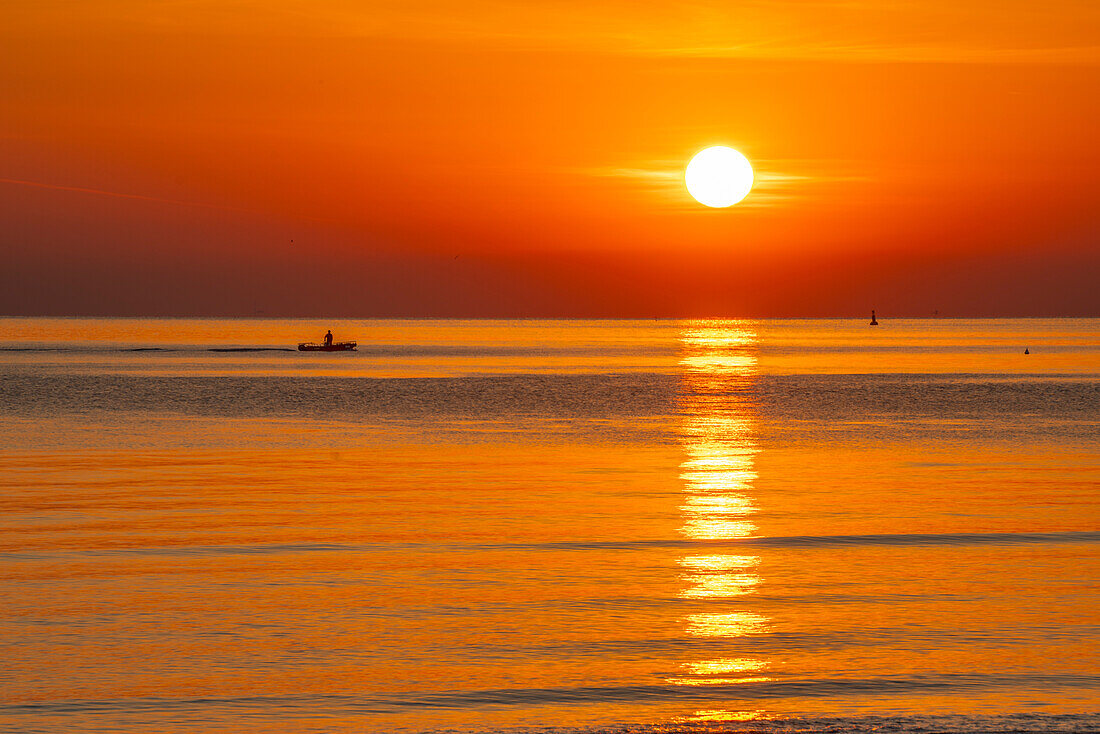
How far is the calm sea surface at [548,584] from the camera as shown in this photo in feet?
43.6

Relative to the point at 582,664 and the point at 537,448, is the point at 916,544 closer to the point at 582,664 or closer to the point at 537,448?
the point at 582,664

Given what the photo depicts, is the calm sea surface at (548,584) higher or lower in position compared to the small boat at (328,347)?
lower

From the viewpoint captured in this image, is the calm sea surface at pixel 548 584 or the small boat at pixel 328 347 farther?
the small boat at pixel 328 347

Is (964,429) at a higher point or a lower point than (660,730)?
higher

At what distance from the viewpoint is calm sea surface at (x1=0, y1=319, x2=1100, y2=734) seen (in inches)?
523

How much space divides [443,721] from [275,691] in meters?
2.20

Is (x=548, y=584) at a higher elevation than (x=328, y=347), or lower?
lower

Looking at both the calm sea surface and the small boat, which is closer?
the calm sea surface

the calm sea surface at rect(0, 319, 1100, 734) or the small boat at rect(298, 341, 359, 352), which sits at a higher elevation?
the small boat at rect(298, 341, 359, 352)

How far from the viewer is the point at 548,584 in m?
19.6

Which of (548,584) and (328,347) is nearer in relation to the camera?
(548,584)

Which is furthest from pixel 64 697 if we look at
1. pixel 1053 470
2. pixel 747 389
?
pixel 747 389

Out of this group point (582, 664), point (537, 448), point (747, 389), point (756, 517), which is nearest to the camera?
point (582, 664)

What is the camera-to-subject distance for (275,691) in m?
13.7
